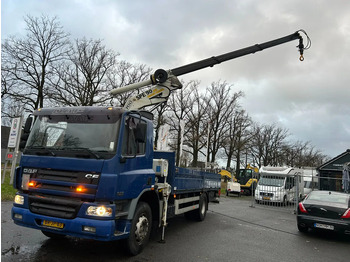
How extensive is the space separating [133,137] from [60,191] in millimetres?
1602

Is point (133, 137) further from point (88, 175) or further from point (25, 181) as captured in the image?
point (25, 181)

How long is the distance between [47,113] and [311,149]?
6849 centimetres

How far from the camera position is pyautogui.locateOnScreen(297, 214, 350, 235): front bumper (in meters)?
Result: 7.94

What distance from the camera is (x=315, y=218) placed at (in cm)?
838

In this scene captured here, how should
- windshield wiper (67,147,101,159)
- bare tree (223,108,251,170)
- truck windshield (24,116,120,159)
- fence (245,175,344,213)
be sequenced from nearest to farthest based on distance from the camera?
windshield wiper (67,147,101,159) < truck windshield (24,116,120,159) < fence (245,175,344,213) < bare tree (223,108,251,170)

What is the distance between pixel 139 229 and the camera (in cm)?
544

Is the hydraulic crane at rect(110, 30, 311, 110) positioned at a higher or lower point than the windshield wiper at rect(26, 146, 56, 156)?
higher

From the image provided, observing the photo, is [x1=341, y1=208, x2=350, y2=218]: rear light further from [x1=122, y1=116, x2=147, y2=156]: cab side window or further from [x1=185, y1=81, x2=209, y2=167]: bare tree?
[x1=185, y1=81, x2=209, y2=167]: bare tree

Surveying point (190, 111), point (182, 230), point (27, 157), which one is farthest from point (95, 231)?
point (190, 111)

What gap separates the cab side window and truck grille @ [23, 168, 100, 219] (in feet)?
2.69

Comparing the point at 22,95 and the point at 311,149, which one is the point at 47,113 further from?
the point at 311,149

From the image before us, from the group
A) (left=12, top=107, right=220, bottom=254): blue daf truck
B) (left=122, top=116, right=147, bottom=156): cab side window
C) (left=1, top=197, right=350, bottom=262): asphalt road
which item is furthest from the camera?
(left=1, top=197, right=350, bottom=262): asphalt road

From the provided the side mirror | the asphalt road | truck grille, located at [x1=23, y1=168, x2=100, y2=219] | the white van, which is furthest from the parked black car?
the white van

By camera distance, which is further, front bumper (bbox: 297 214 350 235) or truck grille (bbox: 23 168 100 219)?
front bumper (bbox: 297 214 350 235)
